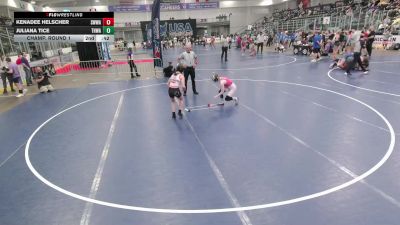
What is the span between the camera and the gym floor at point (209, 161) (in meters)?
4.81

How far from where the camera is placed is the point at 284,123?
8.53 metres

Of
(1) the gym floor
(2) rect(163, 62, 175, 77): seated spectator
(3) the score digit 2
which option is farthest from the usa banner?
(1) the gym floor

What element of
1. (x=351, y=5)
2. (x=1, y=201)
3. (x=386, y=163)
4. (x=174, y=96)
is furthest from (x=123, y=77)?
(x=351, y=5)

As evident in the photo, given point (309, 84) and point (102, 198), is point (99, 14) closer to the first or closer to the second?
point (309, 84)

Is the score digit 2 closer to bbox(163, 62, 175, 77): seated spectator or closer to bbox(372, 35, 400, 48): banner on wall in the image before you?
bbox(163, 62, 175, 77): seated spectator

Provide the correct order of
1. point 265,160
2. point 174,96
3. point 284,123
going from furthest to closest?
point 174,96, point 284,123, point 265,160

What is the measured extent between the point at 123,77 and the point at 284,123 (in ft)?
39.6

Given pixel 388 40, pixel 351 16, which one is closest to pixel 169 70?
pixel 388 40
